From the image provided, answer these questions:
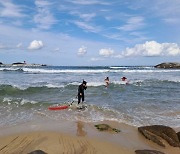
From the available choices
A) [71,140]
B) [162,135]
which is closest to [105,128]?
[71,140]

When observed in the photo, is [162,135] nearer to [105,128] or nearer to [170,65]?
[105,128]

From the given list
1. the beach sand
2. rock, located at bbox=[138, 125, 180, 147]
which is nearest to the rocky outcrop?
the beach sand

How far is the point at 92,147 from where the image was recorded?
30.1 ft

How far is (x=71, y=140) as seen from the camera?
32.5 ft

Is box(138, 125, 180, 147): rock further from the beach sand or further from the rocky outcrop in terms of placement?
the rocky outcrop

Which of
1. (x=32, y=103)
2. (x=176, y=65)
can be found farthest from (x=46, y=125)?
(x=176, y=65)

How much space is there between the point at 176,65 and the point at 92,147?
105612 mm

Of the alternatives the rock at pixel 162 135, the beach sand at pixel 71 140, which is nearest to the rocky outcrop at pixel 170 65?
the beach sand at pixel 71 140

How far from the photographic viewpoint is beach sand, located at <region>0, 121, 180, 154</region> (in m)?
8.88

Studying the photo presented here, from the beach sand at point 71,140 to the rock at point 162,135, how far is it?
8.1 inches

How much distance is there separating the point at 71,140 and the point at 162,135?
3378mm

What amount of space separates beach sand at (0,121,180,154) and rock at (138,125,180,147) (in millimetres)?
206

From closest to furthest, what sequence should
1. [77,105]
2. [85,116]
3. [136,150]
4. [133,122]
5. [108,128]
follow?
[136,150]
[108,128]
[133,122]
[85,116]
[77,105]

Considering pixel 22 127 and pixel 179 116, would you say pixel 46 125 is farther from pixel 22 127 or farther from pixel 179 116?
pixel 179 116
